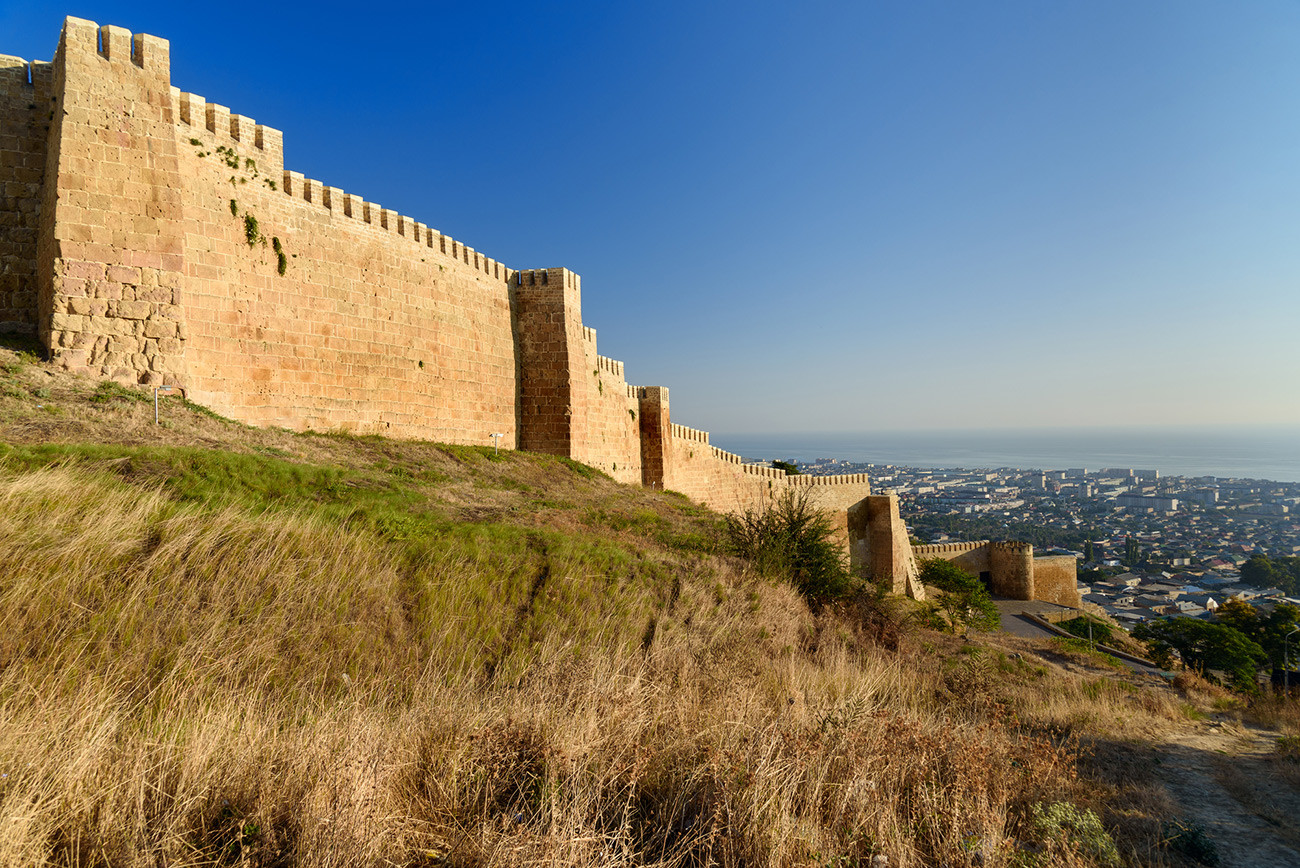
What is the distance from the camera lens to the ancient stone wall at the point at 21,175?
10.2m

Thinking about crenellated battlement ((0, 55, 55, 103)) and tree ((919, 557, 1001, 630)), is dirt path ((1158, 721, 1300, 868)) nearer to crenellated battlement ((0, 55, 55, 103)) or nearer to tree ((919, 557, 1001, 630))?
tree ((919, 557, 1001, 630))

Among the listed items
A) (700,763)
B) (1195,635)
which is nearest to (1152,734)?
(700,763)

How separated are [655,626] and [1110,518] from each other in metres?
82.0

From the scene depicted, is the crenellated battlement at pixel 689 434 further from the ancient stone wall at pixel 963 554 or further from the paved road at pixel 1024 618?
the ancient stone wall at pixel 963 554

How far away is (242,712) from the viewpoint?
12.1 feet

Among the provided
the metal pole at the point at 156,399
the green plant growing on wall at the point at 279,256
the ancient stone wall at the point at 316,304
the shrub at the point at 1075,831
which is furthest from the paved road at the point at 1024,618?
the metal pole at the point at 156,399

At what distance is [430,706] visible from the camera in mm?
3805

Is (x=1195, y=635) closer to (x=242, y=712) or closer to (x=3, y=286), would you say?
(x=242, y=712)

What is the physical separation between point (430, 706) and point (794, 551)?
26.0ft

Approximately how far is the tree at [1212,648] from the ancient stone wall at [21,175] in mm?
30589

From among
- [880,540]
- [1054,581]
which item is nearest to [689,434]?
[880,540]

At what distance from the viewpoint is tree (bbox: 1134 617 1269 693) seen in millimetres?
20312

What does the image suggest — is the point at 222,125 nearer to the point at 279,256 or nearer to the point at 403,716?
the point at 279,256

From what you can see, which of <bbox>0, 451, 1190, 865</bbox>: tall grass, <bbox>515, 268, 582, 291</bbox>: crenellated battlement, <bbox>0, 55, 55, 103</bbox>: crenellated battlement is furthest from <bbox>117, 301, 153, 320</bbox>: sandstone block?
<bbox>515, 268, 582, 291</bbox>: crenellated battlement
